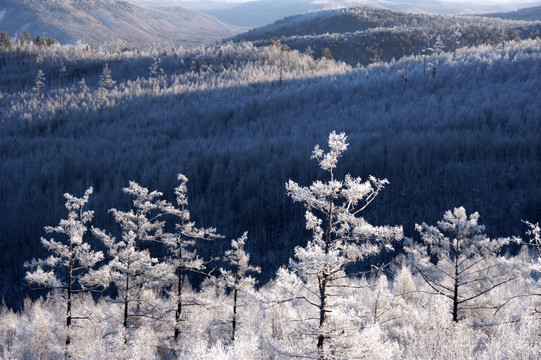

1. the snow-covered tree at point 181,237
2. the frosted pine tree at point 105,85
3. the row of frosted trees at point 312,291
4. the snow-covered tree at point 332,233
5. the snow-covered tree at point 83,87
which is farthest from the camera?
the snow-covered tree at point 83,87

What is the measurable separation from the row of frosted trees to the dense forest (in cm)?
7

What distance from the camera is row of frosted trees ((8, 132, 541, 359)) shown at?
657cm

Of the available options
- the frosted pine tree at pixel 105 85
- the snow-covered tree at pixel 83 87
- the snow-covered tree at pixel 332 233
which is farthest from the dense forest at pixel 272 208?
the snow-covered tree at pixel 83 87

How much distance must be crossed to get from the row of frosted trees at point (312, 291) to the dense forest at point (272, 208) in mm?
72

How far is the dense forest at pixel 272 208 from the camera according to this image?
988cm

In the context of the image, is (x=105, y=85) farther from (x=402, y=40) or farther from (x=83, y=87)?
(x=402, y=40)

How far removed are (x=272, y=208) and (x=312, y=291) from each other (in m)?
35.4

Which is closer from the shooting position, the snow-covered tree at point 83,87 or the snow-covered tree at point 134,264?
the snow-covered tree at point 134,264

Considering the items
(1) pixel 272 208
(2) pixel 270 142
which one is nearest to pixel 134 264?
(1) pixel 272 208

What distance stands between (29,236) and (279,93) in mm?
45857

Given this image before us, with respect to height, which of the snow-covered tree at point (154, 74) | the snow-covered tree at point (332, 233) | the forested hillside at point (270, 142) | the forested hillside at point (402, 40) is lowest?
the forested hillside at point (270, 142)

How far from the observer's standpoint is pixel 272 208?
4222 cm

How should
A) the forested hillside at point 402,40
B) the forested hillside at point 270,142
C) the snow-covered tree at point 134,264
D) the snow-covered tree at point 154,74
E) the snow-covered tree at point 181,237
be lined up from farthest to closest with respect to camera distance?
the forested hillside at point 402,40 → the snow-covered tree at point 154,74 → the forested hillside at point 270,142 → the snow-covered tree at point 181,237 → the snow-covered tree at point 134,264

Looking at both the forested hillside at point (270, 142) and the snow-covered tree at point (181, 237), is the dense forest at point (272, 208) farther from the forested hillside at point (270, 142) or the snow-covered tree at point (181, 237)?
the forested hillside at point (270, 142)
